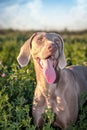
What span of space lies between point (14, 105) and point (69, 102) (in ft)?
2.41

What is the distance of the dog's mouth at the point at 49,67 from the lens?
6.14 meters

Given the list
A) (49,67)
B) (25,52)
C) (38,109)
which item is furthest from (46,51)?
(38,109)

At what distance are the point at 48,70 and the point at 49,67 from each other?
0.13ft

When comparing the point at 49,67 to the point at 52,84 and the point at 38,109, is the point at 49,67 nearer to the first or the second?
the point at 52,84

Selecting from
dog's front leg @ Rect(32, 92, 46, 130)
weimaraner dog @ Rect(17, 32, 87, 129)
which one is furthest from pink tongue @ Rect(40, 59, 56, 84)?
dog's front leg @ Rect(32, 92, 46, 130)

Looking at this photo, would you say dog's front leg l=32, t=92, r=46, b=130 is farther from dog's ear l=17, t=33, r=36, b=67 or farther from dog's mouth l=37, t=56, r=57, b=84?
dog's ear l=17, t=33, r=36, b=67

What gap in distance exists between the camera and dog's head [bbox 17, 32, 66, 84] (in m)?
6.05

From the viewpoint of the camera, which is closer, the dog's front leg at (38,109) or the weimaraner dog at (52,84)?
the weimaraner dog at (52,84)

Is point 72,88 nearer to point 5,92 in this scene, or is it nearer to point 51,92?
point 51,92

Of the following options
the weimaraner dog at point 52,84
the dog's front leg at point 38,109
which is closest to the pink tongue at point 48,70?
the weimaraner dog at point 52,84

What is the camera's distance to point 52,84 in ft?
20.7

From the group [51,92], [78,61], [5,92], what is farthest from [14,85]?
[78,61]

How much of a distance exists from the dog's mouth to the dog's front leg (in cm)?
27

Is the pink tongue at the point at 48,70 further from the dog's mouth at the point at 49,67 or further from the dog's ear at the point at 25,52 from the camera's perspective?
the dog's ear at the point at 25,52
